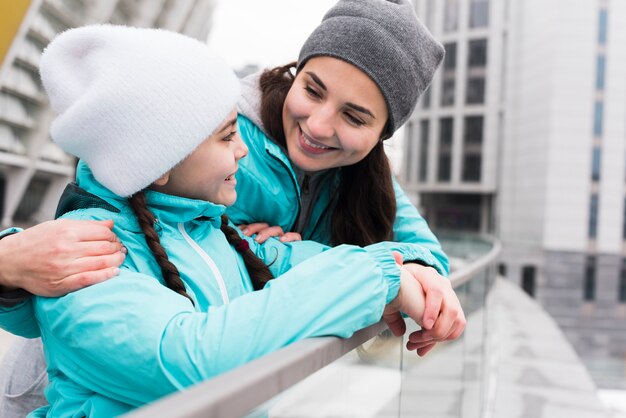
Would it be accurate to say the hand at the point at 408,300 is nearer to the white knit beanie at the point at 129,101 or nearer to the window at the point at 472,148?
the white knit beanie at the point at 129,101

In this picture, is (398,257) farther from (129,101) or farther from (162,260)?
(129,101)

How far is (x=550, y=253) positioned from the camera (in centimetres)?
3350

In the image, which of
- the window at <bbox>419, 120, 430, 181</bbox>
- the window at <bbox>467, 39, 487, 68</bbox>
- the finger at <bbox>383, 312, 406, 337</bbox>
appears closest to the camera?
the finger at <bbox>383, 312, 406, 337</bbox>

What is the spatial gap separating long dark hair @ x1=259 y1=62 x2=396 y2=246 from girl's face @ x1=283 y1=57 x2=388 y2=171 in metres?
0.07

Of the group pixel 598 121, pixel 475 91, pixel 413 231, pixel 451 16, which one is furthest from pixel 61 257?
pixel 451 16

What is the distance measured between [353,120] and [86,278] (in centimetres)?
107

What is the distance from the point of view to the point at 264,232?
6.15ft

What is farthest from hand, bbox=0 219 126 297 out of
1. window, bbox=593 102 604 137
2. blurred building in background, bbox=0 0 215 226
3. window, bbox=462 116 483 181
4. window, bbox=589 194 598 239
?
window, bbox=462 116 483 181

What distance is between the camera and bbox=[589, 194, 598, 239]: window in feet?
108

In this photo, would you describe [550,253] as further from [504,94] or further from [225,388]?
[225,388]

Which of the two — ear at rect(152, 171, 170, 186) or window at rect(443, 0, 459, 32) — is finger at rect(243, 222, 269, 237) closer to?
ear at rect(152, 171, 170, 186)

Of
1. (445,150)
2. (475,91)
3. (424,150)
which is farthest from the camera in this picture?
(424,150)

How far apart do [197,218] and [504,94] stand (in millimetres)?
39713

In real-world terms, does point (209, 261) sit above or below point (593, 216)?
above
